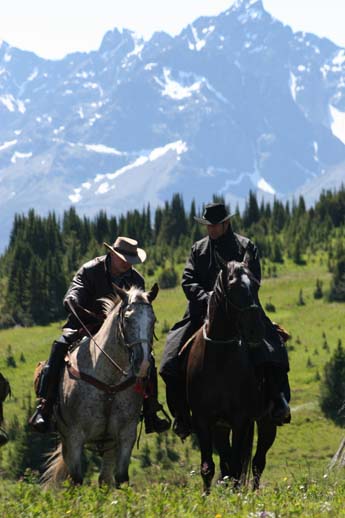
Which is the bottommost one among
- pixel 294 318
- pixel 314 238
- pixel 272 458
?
pixel 272 458

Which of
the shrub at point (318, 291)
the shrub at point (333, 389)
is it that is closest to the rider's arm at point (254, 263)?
the shrub at point (333, 389)

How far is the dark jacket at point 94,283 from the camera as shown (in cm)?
1447

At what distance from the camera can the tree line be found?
389 feet

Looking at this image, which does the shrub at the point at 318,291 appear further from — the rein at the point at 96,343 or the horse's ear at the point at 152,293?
the horse's ear at the point at 152,293

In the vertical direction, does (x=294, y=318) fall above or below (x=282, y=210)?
below

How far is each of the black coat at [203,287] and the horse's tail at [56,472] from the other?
1918 mm

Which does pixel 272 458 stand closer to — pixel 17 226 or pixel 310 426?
pixel 310 426

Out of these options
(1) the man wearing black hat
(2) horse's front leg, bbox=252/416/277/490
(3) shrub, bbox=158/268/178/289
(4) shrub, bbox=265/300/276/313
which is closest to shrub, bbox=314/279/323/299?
(4) shrub, bbox=265/300/276/313

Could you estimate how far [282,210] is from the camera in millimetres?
162750

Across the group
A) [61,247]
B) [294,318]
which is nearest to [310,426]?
[294,318]

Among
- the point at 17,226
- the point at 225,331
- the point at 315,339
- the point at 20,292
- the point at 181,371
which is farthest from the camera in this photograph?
the point at 17,226

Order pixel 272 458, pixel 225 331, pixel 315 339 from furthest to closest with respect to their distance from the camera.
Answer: pixel 315 339 → pixel 272 458 → pixel 225 331

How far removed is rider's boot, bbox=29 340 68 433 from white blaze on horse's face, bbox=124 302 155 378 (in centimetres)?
194

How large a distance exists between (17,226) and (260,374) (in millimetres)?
142854
